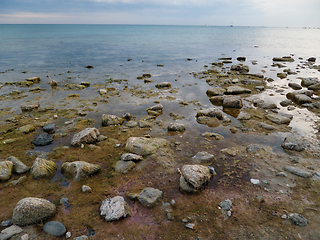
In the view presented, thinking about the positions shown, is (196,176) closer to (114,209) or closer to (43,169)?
(114,209)

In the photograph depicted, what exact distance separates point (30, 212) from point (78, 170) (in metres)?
2.27

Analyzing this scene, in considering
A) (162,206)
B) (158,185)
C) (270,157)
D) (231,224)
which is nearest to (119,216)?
(162,206)

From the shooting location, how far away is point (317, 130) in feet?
36.8

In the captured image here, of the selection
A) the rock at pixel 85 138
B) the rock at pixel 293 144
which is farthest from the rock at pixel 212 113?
the rock at pixel 85 138

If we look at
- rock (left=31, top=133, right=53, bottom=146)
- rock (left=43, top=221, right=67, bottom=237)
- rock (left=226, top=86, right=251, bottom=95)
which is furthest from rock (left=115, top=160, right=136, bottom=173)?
rock (left=226, top=86, right=251, bottom=95)

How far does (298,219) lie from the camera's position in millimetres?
5668

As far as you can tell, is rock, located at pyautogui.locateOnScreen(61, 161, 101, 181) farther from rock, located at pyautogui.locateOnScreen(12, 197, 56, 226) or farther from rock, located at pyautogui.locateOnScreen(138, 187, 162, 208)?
rock, located at pyautogui.locateOnScreen(138, 187, 162, 208)

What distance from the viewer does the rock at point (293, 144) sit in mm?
9255

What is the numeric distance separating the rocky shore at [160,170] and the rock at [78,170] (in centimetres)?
4

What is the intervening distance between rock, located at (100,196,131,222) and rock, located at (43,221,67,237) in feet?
3.82

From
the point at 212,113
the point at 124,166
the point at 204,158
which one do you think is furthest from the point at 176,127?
the point at 124,166

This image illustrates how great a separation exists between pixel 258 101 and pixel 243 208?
1186cm

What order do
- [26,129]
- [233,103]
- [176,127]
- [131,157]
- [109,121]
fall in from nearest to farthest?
Answer: [131,157], [26,129], [176,127], [109,121], [233,103]

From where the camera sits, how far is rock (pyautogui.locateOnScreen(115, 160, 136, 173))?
8.02 m
